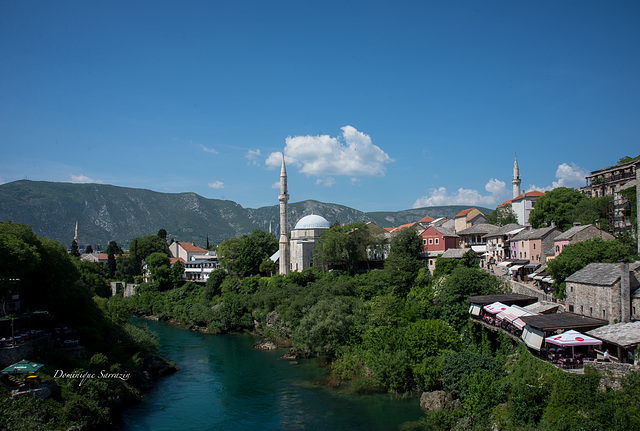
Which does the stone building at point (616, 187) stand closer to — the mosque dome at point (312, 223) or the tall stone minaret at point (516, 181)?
the tall stone minaret at point (516, 181)

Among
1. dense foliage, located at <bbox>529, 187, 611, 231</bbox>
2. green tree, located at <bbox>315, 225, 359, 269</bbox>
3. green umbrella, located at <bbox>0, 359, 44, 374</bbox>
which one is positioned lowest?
green umbrella, located at <bbox>0, 359, 44, 374</bbox>

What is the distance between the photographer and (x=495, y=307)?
2759 cm

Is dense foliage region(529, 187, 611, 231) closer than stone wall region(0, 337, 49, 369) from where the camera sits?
No

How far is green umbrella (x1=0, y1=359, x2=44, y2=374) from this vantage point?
21469 mm

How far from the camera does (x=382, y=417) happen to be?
81.1 ft

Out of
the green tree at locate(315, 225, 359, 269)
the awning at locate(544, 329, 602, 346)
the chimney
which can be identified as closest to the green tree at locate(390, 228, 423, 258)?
the green tree at locate(315, 225, 359, 269)

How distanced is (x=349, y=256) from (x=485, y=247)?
603 inches

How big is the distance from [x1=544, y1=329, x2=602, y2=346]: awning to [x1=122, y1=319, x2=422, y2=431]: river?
27.0 ft

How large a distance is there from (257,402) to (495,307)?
613 inches

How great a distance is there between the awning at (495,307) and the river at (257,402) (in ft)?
22.7

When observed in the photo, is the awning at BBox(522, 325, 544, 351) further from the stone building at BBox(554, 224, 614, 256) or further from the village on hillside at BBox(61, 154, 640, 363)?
the stone building at BBox(554, 224, 614, 256)

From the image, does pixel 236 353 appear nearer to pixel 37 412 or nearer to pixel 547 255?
pixel 37 412

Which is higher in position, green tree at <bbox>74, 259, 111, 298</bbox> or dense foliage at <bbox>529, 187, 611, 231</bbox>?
dense foliage at <bbox>529, 187, 611, 231</bbox>

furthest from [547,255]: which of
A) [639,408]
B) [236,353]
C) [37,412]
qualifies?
[37,412]
